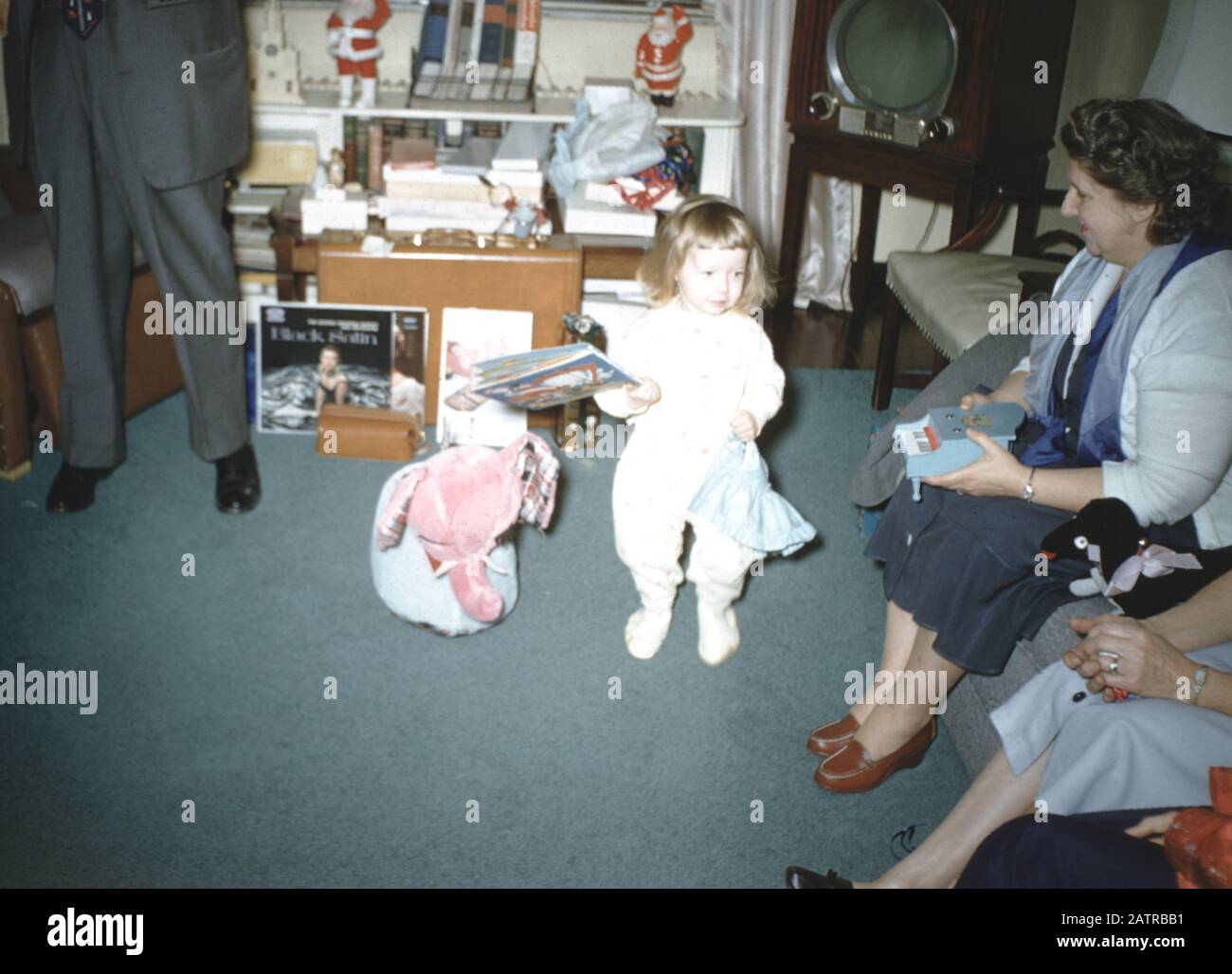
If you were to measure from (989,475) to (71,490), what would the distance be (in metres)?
1.94

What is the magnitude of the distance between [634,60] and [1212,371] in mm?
2168

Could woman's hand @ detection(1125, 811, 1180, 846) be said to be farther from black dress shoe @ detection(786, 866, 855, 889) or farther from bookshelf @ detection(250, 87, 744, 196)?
bookshelf @ detection(250, 87, 744, 196)

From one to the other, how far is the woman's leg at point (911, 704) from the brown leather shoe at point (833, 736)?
4 cm

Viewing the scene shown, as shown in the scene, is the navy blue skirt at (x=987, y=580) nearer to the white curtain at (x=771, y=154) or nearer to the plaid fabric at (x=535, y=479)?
the plaid fabric at (x=535, y=479)

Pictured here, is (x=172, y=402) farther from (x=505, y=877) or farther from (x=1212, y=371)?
(x=1212, y=371)

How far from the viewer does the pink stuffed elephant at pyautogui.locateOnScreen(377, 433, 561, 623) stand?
2.14m

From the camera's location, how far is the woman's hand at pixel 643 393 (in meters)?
1.98

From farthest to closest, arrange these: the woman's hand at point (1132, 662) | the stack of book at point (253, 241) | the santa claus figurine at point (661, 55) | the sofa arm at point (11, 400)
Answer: the santa claus figurine at point (661, 55)
the stack of book at point (253, 241)
the sofa arm at point (11, 400)
the woman's hand at point (1132, 662)

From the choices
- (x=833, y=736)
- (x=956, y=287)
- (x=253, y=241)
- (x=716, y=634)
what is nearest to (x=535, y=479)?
(x=716, y=634)

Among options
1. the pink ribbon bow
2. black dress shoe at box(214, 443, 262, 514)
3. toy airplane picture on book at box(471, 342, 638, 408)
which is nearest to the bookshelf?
black dress shoe at box(214, 443, 262, 514)

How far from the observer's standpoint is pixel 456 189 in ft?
9.71

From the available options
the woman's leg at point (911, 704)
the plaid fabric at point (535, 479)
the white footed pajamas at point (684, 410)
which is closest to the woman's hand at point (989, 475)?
the woman's leg at point (911, 704)

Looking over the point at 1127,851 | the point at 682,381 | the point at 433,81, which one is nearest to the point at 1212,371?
the point at 1127,851
